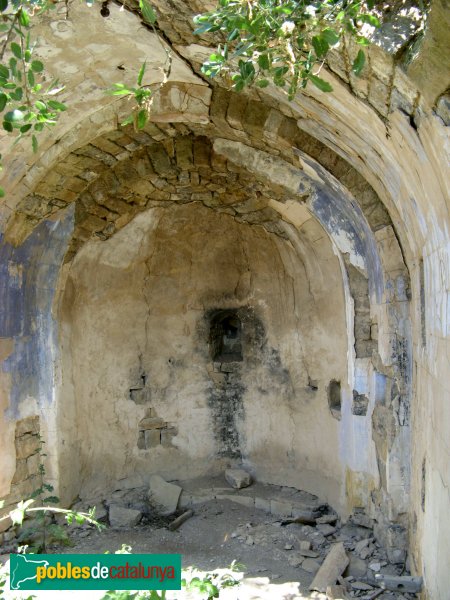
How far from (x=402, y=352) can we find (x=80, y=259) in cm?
347

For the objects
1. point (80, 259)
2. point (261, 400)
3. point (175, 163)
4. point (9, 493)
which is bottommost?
point (9, 493)

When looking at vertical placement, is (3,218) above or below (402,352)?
above

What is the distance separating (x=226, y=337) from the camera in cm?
734

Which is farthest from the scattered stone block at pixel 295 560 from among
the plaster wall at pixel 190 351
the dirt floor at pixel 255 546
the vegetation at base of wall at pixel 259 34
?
the vegetation at base of wall at pixel 259 34

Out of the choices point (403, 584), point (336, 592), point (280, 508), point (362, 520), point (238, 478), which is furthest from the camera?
point (238, 478)

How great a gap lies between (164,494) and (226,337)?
2.05 meters

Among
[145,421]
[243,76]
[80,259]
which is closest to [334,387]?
[145,421]

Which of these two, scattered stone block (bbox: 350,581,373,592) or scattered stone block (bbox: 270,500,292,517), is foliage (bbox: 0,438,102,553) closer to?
scattered stone block (bbox: 270,500,292,517)

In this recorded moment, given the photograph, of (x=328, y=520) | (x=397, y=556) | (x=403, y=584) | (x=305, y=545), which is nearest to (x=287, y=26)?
(x=403, y=584)

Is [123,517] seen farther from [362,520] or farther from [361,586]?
[361,586]

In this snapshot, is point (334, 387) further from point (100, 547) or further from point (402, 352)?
point (100, 547)

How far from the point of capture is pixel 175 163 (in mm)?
5355

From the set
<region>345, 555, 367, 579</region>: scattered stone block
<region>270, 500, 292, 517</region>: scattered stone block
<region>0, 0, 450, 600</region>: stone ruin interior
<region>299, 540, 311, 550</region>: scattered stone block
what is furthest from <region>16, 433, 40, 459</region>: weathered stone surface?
<region>345, 555, 367, 579</region>: scattered stone block

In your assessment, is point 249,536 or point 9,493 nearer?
point 9,493
